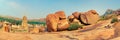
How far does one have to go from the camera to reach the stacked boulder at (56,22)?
45.2 meters

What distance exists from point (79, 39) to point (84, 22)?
1998 cm

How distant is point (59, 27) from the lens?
4478 centimetres

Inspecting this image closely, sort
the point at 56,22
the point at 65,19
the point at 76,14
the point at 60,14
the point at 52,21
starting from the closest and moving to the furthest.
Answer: the point at 52,21 < the point at 56,22 < the point at 65,19 < the point at 60,14 < the point at 76,14

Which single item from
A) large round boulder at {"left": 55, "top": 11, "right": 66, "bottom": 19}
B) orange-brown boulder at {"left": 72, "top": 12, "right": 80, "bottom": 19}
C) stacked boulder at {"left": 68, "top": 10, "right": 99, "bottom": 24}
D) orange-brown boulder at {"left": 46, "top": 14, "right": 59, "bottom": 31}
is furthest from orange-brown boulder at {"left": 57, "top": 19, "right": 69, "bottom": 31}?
orange-brown boulder at {"left": 72, "top": 12, "right": 80, "bottom": 19}

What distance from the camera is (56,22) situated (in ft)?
151

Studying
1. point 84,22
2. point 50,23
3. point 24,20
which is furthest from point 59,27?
point 24,20

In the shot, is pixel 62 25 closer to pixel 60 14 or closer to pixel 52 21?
pixel 52 21

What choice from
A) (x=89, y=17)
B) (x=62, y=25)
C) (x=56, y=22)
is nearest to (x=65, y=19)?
(x=56, y=22)

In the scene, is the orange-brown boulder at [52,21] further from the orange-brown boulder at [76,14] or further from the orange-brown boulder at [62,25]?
the orange-brown boulder at [76,14]

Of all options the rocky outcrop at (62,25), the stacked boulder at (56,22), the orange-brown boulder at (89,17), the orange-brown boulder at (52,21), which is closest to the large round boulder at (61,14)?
the stacked boulder at (56,22)

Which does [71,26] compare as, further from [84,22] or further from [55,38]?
[55,38]

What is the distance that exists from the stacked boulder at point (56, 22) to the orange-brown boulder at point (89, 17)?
12.9 ft

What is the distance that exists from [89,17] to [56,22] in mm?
6969

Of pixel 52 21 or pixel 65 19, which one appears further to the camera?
pixel 65 19
